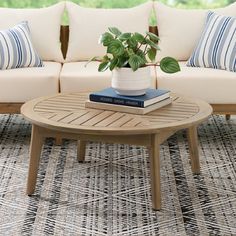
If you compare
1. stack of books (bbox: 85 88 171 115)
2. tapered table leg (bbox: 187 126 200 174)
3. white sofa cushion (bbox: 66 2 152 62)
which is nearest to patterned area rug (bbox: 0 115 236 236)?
tapered table leg (bbox: 187 126 200 174)

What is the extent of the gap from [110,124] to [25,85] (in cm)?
119

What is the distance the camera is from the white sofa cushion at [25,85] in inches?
150

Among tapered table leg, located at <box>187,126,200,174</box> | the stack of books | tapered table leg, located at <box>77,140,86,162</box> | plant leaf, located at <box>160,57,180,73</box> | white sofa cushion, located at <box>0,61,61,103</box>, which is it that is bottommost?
tapered table leg, located at <box>77,140,86,162</box>

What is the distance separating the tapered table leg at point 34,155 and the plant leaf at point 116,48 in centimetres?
51

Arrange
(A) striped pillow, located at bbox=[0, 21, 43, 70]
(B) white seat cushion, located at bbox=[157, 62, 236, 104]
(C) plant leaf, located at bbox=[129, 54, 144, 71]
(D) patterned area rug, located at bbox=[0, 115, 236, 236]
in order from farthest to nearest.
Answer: (A) striped pillow, located at bbox=[0, 21, 43, 70]
(B) white seat cushion, located at bbox=[157, 62, 236, 104]
(C) plant leaf, located at bbox=[129, 54, 144, 71]
(D) patterned area rug, located at bbox=[0, 115, 236, 236]

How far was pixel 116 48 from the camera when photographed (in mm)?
2955

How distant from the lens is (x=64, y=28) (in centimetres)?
449

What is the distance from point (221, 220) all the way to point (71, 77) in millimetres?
1532

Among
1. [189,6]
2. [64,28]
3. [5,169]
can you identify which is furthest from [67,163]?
[189,6]

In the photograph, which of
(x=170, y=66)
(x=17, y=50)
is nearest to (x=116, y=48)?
(x=170, y=66)

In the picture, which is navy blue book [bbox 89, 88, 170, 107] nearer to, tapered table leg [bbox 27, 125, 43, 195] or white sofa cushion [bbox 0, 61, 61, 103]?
tapered table leg [bbox 27, 125, 43, 195]

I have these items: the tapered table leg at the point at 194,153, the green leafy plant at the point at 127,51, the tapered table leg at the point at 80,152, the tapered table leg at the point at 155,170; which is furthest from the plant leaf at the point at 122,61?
the tapered table leg at the point at 80,152

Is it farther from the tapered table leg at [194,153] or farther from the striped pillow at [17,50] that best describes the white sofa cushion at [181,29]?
the tapered table leg at [194,153]

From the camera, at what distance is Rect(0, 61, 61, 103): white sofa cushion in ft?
12.5
